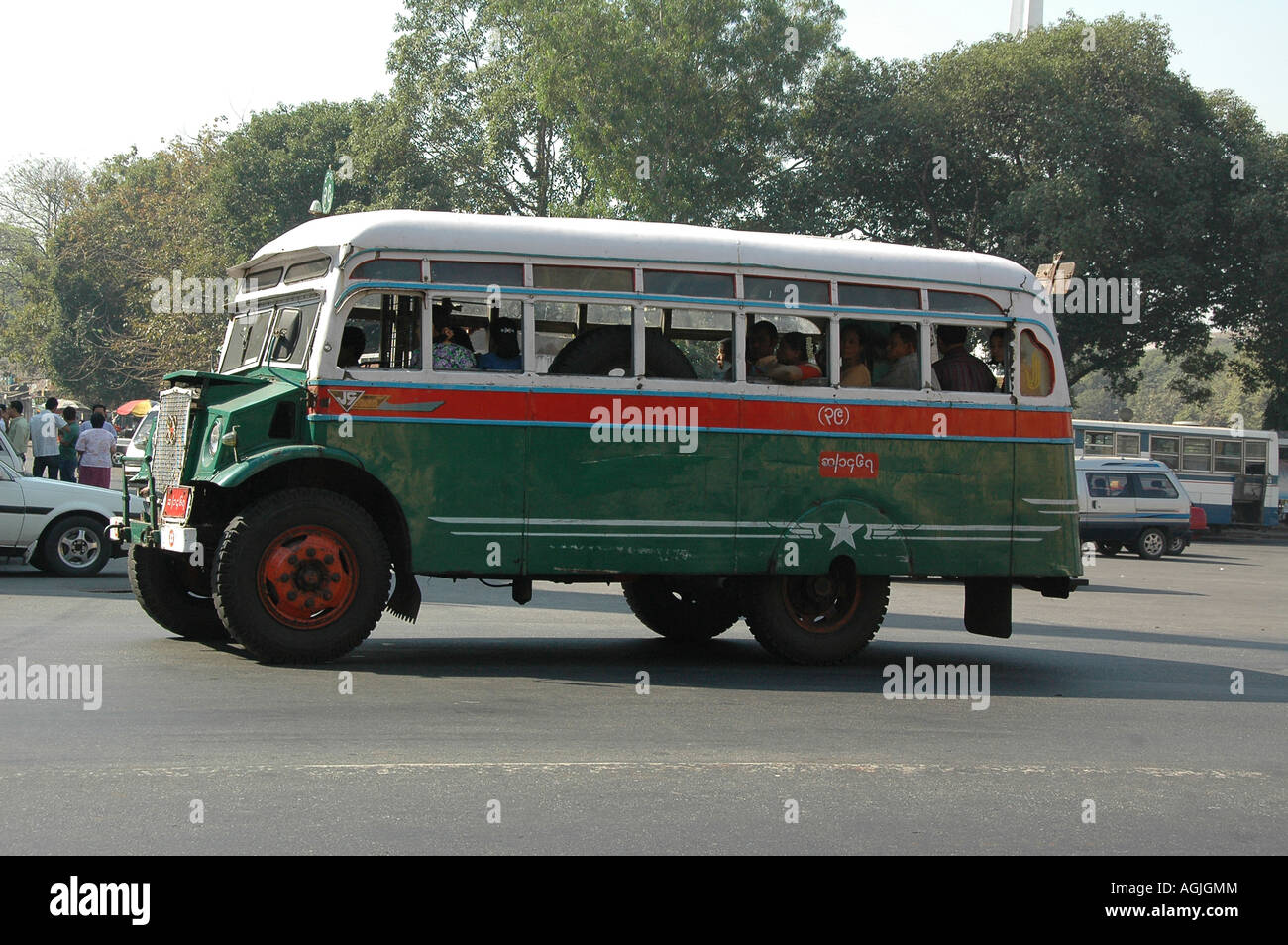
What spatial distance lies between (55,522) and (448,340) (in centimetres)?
829

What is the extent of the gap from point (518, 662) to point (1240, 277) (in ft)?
119

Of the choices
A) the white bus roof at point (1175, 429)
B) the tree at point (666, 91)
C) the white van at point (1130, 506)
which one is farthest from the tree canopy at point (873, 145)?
the white van at point (1130, 506)

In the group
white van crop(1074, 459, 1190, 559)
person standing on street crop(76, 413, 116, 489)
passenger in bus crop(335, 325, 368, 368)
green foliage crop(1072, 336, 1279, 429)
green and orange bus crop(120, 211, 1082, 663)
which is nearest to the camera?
green and orange bus crop(120, 211, 1082, 663)

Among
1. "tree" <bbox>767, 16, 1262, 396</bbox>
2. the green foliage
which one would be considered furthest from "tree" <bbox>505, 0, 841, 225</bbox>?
the green foliage

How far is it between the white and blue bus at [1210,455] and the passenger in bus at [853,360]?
29471 millimetres

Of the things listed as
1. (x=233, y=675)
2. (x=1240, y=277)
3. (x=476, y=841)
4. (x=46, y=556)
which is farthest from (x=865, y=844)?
(x=1240, y=277)

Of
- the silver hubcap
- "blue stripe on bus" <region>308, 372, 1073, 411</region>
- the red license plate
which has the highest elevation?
"blue stripe on bus" <region>308, 372, 1073, 411</region>

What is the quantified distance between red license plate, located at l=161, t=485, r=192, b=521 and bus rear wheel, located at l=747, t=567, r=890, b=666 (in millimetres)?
3899

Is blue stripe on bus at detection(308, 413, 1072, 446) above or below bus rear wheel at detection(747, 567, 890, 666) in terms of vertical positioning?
above

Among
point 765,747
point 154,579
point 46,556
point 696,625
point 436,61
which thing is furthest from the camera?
point 436,61

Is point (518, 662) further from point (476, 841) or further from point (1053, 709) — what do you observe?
point (476, 841)

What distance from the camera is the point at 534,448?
31.6 ft

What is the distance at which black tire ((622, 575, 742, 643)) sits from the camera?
37.9ft

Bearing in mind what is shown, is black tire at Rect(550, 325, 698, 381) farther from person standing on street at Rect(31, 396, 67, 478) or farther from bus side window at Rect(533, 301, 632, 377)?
person standing on street at Rect(31, 396, 67, 478)
